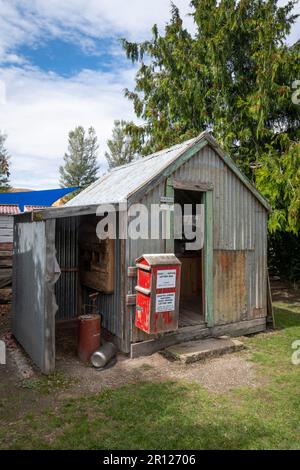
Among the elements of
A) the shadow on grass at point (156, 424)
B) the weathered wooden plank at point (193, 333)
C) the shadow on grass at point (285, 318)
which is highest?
the weathered wooden plank at point (193, 333)

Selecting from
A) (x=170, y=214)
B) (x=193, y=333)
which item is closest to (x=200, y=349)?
(x=193, y=333)

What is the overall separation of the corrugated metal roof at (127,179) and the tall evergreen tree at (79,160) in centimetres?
3991

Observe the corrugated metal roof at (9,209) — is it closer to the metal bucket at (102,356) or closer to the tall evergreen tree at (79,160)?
the metal bucket at (102,356)

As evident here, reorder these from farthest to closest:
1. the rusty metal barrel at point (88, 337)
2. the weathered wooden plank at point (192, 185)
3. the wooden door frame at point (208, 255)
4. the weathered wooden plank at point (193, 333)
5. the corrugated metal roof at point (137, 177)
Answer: the wooden door frame at point (208, 255)
the weathered wooden plank at point (192, 185)
the corrugated metal roof at point (137, 177)
the weathered wooden plank at point (193, 333)
the rusty metal barrel at point (88, 337)

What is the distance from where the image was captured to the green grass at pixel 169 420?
414 cm

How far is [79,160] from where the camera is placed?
49250mm

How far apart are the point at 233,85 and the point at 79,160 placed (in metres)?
37.1

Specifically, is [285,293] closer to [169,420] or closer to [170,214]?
[170,214]

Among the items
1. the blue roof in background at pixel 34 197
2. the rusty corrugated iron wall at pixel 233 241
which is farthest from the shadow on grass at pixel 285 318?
the blue roof in background at pixel 34 197

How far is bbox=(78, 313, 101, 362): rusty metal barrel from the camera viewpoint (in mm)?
6781

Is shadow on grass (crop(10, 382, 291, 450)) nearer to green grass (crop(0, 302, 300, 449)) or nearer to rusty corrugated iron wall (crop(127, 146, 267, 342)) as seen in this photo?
green grass (crop(0, 302, 300, 449))

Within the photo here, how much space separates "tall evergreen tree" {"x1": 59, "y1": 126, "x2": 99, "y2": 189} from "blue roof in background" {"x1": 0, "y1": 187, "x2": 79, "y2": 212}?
31969 millimetres

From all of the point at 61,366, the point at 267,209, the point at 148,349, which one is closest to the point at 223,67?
the point at 267,209

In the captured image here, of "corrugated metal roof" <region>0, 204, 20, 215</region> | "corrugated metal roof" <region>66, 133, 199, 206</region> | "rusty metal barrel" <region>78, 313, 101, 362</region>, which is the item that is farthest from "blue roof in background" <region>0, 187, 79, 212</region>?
"rusty metal barrel" <region>78, 313, 101, 362</region>
